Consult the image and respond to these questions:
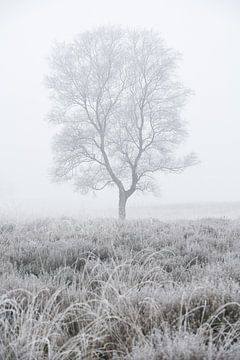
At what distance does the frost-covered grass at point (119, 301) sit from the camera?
2.63 meters

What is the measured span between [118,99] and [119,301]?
16.8m

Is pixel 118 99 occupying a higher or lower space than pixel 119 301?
higher

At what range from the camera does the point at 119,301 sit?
129 inches

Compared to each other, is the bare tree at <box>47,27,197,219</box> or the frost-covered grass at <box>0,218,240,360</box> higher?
the bare tree at <box>47,27,197,219</box>

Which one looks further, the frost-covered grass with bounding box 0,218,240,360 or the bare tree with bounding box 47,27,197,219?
the bare tree with bounding box 47,27,197,219

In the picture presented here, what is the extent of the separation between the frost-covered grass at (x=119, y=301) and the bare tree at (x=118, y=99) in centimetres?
1141

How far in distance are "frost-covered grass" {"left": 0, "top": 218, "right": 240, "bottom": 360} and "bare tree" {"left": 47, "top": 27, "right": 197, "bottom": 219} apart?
11410mm

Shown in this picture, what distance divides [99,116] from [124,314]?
16.3 m

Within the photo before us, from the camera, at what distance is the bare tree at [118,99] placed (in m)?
18.8

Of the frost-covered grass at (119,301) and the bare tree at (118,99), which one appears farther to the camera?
the bare tree at (118,99)

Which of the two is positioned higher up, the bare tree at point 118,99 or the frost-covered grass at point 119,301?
the bare tree at point 118,99

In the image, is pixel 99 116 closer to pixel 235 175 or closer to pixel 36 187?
pixel 36 187

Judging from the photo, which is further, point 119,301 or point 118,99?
point 118,99

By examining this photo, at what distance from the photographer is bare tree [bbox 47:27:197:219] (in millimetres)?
18828
